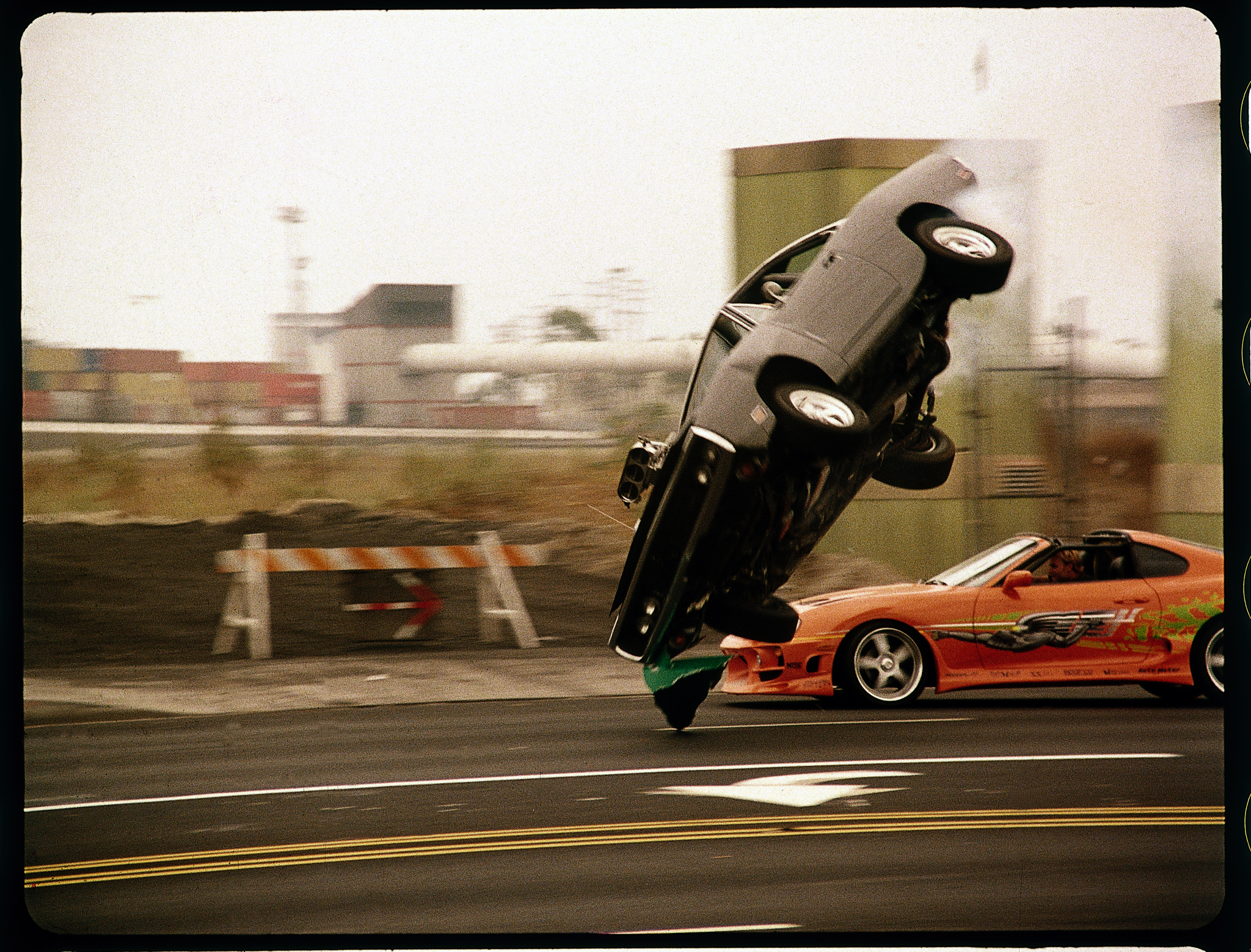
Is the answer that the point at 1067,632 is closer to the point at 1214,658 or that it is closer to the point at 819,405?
the point at 1214,658

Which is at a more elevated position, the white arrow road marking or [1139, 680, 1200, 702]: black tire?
[1139, 680, 1200, 702]: black tire

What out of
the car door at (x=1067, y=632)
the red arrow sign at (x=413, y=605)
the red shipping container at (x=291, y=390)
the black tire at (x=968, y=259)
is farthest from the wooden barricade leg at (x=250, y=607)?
the car door at (x=1067, y=632)

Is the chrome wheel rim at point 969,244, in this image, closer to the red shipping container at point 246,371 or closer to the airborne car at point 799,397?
the airborne car at point 799,397

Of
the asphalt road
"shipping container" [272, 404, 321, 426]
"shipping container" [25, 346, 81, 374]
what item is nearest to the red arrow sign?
the asphalt road

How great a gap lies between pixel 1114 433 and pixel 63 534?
4.26m

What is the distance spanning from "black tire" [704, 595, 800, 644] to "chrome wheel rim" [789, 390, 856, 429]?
2.71ft

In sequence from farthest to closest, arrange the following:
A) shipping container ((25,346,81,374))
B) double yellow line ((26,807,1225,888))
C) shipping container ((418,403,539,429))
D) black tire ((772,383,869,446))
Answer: shipping container ((418,403,539,429)), black tire ((772,383,869,446)), double yellow line ((26,807,1225,888)), shipping container ((25,346,81,374))

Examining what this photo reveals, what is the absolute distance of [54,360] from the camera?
13.0ft

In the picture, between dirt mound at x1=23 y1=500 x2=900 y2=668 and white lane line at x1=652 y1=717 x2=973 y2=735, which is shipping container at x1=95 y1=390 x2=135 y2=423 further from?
white lane line at x1=652 y1=717 x2=973 y2=735

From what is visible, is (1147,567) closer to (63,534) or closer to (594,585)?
(594,585)

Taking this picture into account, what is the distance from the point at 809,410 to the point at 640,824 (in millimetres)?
1705

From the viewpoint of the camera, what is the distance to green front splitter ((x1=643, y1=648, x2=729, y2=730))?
4.87 meters

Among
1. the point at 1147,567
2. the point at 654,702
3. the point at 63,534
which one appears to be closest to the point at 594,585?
the point at 654,702

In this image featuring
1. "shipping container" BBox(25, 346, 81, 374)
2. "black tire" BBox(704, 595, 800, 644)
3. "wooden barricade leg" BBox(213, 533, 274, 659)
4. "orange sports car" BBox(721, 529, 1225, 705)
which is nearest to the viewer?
"shipping container" BBox(25, 346, 81, 374)
